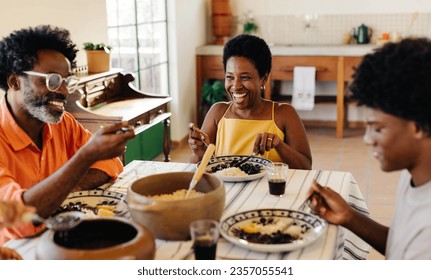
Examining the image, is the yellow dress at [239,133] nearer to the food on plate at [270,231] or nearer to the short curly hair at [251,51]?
the short curly hair at [251,51]

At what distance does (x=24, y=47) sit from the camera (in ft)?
6.56

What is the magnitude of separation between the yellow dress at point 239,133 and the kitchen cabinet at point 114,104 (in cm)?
94

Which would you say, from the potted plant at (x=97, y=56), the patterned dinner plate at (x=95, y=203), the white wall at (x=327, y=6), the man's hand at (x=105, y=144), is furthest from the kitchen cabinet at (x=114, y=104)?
the white wall at (x=327, y=6)

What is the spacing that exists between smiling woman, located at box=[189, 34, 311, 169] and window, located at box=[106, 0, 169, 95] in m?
2.20

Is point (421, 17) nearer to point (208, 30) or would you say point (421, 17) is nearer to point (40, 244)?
point (208, 30)

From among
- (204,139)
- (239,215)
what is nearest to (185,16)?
(204,139)

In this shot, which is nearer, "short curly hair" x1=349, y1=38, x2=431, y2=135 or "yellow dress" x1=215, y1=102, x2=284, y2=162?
"short curly hair" x1=349, y1=38, x2=431, y2=135

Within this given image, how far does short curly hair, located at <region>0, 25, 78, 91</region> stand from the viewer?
6.55 feet

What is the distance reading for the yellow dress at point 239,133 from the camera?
8.64 feet

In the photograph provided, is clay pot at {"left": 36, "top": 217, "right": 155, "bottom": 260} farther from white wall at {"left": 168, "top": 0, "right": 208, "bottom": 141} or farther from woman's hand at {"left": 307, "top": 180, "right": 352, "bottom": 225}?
white wall at {"left": 168, "top": 0, "right": 208, "bottom": 141}

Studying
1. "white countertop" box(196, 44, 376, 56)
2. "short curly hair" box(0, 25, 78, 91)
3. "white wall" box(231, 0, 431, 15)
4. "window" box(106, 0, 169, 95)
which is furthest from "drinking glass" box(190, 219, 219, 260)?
"white wall" box(231, 0, 431, 15)

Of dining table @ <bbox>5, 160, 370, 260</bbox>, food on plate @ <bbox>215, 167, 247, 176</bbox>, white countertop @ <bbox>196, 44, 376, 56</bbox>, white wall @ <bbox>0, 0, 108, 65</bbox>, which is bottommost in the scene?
dining table @ <bbox>5, 160, 370, 260</bbox>
